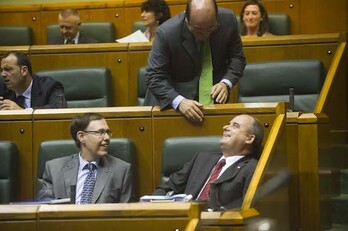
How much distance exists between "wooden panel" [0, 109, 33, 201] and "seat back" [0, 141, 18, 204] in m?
0.04

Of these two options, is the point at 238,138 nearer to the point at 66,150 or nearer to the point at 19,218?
the point at 66,150

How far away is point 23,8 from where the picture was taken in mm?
3963

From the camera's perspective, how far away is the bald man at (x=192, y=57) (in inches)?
92.9

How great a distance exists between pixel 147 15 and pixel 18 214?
1791 mm

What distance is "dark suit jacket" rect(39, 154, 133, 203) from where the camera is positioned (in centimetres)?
225

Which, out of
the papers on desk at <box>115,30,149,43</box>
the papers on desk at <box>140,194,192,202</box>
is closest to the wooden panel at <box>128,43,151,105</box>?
the papers on desk at <box>115,30,149,43</box>

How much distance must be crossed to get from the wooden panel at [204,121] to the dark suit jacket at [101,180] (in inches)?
5.1

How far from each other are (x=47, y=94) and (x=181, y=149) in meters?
0.63

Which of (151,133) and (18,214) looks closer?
(18,214)

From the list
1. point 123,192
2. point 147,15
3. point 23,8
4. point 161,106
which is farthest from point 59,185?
point 23,8

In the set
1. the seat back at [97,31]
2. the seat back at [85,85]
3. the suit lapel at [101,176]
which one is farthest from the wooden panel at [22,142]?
the seat back at [97,31]

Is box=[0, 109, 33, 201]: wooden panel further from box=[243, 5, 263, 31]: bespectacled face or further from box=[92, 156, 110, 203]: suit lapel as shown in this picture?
box=[243, 5, 263, 31]: bespectacled face

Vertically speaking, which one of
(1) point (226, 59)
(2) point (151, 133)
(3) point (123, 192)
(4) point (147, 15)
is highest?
(4) point (147, 15)

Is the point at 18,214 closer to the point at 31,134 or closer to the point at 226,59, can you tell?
the point at 31,134
